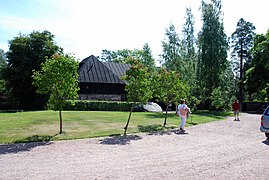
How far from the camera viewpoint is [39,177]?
17.6ft

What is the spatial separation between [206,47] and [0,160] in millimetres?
27508

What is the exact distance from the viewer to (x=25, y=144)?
29.7 feet

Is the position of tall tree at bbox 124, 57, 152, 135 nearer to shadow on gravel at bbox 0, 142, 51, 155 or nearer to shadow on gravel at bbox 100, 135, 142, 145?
shadow on gravel at bbox 100, 135, 142, 145

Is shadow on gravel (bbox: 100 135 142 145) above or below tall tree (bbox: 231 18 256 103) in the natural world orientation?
below

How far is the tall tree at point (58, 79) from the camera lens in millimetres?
10852

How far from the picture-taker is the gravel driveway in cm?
563

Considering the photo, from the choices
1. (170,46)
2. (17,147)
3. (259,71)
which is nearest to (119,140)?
(17,147)

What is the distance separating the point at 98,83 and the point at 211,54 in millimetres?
16191

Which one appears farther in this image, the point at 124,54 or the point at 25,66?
the point at 124,54

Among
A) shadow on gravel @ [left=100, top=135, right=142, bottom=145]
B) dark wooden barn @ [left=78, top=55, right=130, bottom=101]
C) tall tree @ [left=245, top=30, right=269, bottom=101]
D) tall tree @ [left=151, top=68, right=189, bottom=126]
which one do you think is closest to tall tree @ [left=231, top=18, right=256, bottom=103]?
tall tree @ [left=245, top=30, right=269, bottom=101]

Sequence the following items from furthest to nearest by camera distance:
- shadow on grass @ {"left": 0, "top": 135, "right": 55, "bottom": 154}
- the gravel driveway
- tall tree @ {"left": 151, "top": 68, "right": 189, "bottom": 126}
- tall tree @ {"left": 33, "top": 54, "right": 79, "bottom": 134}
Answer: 1. tall tree @ {"left": 151, "top": 68, "right": 189, "bottom": 126}
2. tall tree @ {"left": 33, "top": 54, "right": 79, "bottom": 134}
3. shadow on grass @ {"left": 0, "top": 135, "right": 55, "bottom": 154}
4. the gravel driveway

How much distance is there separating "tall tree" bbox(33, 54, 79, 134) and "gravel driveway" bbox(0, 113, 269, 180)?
A: 2.59 metres

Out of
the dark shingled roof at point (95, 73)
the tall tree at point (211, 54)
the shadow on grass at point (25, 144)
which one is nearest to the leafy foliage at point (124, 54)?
the dark shingled roof at point (95, 73)

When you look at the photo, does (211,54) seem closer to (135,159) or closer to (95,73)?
(95,73)
